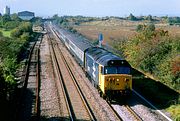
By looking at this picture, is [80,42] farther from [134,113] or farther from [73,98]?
[134,113]

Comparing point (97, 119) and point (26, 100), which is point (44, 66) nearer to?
point (26, 100)

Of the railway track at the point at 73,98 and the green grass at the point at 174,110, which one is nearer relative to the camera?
the green grass at the point at 174,110

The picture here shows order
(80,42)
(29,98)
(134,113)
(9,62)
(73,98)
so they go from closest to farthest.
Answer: (134,113), (29,98), (73,98), (9,62), (80,42)

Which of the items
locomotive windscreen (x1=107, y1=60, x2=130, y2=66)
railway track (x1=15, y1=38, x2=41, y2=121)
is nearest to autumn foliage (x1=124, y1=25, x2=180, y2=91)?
locomotive windscreen (x1=107, y1=60, x2=130, y2=66)

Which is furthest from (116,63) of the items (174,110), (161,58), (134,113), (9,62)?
(9,62)

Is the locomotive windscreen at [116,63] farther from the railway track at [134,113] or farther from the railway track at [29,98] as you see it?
the railway track at [29,98]

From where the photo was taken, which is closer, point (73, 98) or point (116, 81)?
point (116, 81)

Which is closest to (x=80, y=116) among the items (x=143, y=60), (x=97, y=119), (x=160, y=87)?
(x=97, y=119)

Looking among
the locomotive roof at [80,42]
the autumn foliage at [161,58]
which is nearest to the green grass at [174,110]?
the autumn foliage at [161,58]

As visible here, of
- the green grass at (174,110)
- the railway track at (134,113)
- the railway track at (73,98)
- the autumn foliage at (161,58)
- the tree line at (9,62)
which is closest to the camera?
the railway track at (134,113)

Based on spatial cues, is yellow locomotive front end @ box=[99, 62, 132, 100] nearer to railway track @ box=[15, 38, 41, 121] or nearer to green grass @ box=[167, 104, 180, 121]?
green grass @ box=[167, 104, 180, 121]

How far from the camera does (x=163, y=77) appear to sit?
102ft

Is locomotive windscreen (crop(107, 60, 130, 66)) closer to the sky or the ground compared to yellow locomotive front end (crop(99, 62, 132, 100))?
closer to the sky

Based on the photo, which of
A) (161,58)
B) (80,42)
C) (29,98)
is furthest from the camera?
(80,42)
